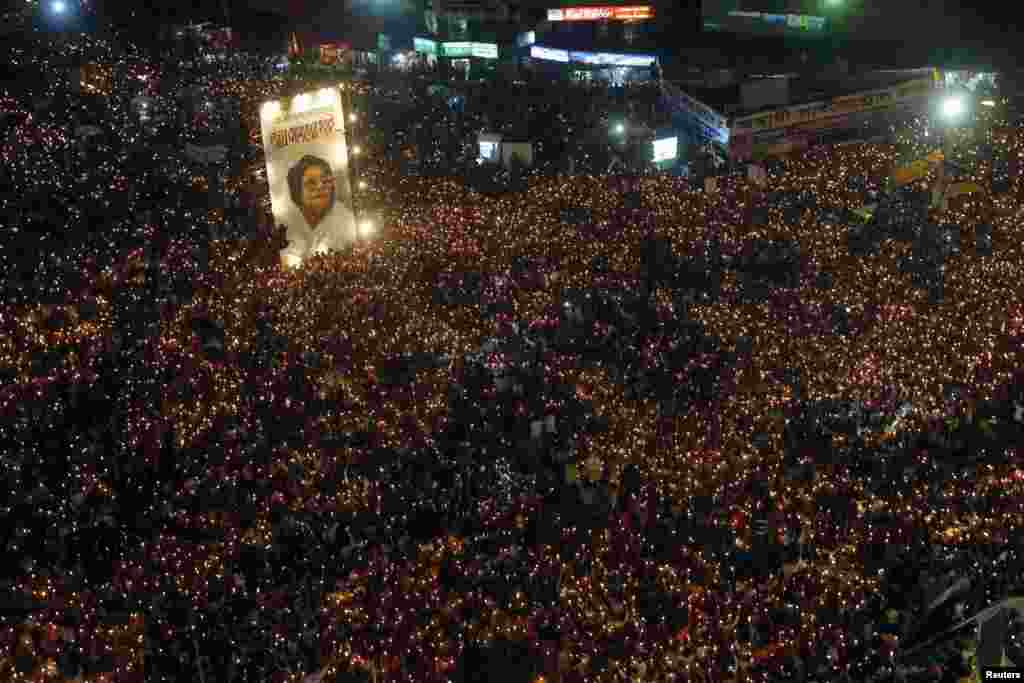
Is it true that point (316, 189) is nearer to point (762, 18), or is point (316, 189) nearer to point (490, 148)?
point (490, 148)

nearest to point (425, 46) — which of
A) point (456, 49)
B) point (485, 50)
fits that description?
point (456, 49)

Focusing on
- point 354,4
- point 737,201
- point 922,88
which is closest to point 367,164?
point 737,201

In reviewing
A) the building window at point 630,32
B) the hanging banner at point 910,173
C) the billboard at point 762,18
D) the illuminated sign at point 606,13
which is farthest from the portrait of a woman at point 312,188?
the billboard at point 762,18

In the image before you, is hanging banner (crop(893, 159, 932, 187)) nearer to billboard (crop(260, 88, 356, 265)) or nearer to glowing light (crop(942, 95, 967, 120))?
glowing light (crop(942, 95, 967, 120))

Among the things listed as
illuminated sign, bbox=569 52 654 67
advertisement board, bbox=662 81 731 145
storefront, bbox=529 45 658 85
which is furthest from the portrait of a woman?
illuminated sign, bbox=569 52 654 67

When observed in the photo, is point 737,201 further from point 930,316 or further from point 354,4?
point 354,4

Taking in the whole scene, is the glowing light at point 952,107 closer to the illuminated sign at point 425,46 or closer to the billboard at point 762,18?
the billboard at point 762,18
